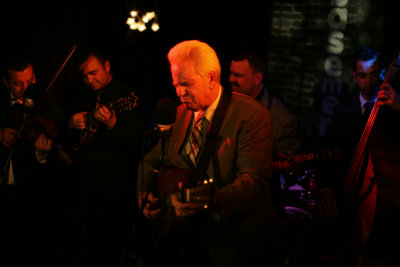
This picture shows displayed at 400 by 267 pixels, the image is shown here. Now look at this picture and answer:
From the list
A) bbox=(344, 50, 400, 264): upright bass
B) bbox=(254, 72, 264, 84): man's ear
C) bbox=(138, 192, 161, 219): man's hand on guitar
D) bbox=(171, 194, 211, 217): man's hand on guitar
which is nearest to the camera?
bbox=(171, 194, 211, 217): man's hand on guitar

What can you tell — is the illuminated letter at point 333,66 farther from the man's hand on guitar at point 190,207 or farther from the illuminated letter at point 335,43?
the man's hand on guitar at point 190,207

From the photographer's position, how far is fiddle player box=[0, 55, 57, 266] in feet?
13.8

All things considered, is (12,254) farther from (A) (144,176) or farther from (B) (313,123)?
(B) (313,123)

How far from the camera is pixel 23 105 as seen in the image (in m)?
4.14

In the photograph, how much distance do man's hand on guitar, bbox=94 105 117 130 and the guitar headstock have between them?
0.13 m

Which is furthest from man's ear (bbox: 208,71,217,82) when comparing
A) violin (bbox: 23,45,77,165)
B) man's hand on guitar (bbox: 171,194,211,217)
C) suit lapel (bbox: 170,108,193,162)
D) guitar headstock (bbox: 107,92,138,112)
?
violin (bbox: 23,45,77,165)

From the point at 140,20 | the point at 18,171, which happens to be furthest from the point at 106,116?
the point at 140,20

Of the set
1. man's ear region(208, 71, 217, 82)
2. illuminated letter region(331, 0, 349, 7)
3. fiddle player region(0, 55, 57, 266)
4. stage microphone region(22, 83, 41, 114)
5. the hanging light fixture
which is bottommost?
fiddle player region(0, 55, 57, 266)

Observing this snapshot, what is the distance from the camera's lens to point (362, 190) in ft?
10.7

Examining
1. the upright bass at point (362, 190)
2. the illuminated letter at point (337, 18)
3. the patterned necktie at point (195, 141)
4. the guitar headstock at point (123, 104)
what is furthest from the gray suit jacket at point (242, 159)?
the illuminated letter at point (337, 18)

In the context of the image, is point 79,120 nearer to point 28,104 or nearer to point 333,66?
point 28,104

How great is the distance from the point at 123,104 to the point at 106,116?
29 centimetres

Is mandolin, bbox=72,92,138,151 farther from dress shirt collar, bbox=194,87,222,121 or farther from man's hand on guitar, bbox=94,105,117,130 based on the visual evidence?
dress shirt collar, bbox=194,87,222,121

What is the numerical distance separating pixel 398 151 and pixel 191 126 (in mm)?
1508
